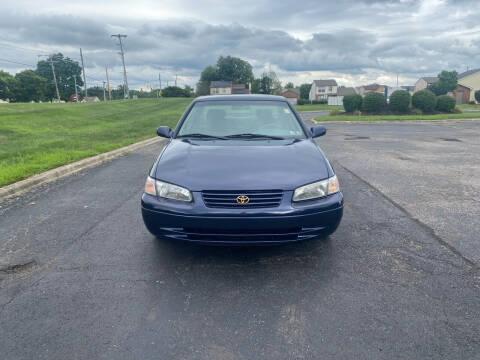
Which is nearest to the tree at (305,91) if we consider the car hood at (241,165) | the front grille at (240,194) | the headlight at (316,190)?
the car hood at (241,165)

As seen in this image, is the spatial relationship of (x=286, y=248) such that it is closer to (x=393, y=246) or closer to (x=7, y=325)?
(x=393, y=246)

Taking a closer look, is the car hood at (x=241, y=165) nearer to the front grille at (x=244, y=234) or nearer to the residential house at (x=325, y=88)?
the front grille at (x=244, y=234)

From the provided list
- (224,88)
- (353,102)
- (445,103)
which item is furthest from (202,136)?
(224,88)

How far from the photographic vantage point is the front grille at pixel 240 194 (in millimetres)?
2992

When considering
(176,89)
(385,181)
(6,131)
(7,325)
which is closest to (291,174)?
(7,325)

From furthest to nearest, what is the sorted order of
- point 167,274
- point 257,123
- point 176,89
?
point 176,89 < point 257,123 < point 167,274

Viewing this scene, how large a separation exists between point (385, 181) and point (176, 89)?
83064 mm

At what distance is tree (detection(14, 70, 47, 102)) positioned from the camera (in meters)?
73.2

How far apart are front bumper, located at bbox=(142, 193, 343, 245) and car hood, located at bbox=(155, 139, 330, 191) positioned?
19cm

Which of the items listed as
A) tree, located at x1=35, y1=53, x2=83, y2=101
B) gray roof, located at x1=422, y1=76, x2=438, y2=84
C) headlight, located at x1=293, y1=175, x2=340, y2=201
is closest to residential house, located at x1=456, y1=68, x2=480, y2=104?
gray roof, located at x1=422, y1=76, x2=438, y2=84

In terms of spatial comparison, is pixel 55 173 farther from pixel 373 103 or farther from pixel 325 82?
pixel 325 82

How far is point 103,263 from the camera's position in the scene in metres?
3.38

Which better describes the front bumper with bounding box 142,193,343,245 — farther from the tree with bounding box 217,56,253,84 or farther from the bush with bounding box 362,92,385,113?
the tree with bounding box 217,56,253,84

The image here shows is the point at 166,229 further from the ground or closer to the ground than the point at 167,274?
further from the ground
